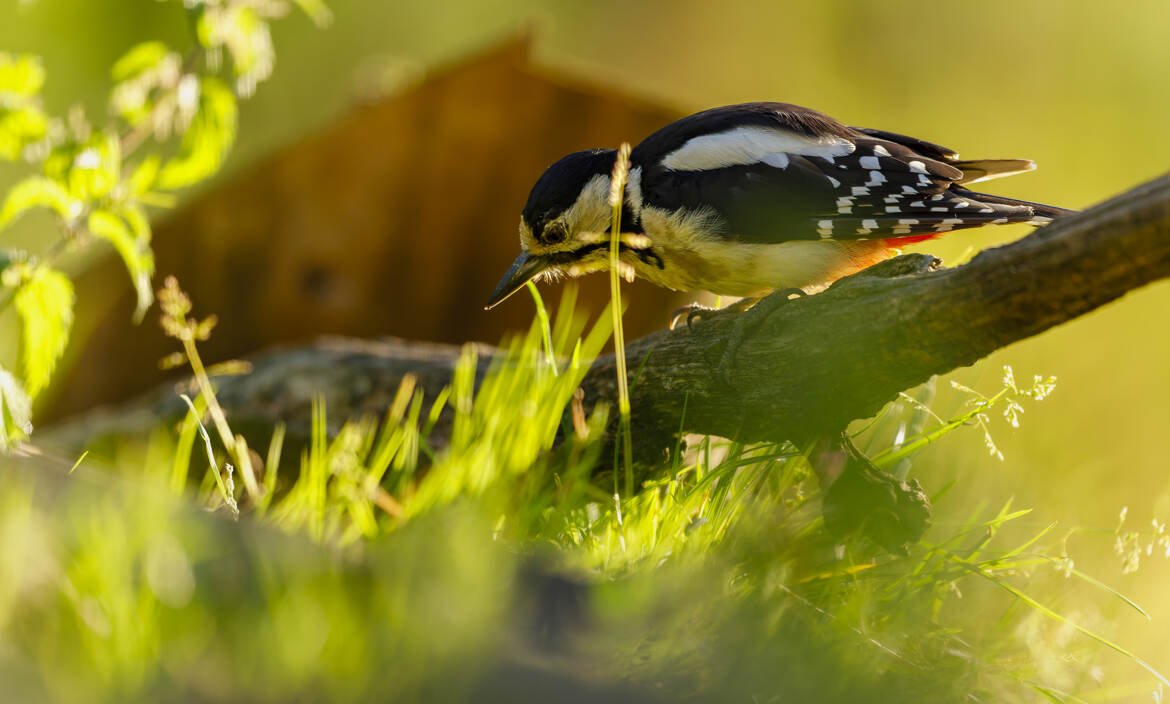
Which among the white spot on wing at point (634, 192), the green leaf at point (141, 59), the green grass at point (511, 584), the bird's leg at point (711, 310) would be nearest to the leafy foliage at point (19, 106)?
the green leaf at point (141, 59)

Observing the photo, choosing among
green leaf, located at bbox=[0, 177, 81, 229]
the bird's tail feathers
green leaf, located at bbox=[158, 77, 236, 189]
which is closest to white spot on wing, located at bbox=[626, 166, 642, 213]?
the bird's tail feathers

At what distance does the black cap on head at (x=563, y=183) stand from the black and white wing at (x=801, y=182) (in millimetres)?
88

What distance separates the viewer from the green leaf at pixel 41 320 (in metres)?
1.64

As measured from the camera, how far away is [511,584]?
38.9 inches

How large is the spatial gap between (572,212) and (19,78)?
105 cm

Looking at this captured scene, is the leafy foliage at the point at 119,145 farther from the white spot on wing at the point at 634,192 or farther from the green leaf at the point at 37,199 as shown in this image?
the white spot on wing at the point at 634,192

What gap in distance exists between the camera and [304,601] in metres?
0.93

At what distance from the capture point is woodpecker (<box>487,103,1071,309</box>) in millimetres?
1893

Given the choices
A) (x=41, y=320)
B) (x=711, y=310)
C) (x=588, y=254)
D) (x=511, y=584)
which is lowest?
(x=511, y=584)

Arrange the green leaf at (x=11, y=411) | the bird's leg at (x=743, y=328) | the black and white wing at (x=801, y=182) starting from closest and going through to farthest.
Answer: the green leaf at (x=11, y=411)
the bird's leg at (x=743, y=328)
the black and white wing at (x=801, y=182)

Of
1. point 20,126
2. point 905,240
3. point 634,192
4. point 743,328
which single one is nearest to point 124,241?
point 20,126

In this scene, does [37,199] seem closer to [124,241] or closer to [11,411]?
[124,241]

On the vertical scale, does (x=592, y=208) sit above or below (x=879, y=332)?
above

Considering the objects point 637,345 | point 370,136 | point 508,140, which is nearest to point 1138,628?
point 637,345
